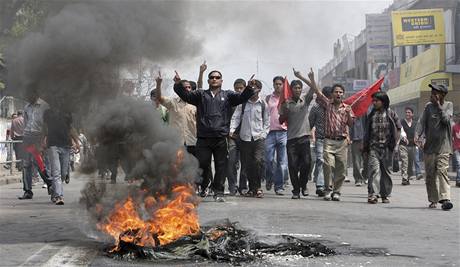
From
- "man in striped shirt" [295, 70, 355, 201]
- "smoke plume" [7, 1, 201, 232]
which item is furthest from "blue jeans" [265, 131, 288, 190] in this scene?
"smoke plume" [7, 1, 201, 232]

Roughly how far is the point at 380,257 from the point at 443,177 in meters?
4.56

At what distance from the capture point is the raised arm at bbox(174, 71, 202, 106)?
818 cm

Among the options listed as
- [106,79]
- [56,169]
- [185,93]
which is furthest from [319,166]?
[106,79]

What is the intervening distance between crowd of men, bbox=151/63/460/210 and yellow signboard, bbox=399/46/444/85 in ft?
57.8

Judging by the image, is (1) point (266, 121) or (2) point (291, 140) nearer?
(2) point (291, 140)

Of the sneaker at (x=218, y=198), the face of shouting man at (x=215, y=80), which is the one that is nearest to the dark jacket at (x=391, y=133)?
the sneaker at (x=218, y=198)

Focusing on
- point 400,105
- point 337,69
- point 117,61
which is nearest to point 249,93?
point 117,61

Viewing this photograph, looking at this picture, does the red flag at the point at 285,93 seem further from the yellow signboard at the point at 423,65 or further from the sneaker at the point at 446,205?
the yellow signboard at the point at 423,65

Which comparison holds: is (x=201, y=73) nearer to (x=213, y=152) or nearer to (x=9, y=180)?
(x=213, y=152)

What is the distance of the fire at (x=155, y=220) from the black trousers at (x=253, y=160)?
5.02 m

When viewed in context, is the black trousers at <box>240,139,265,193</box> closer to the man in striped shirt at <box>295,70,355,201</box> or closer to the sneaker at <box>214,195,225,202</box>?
the man in striped shirt at <box>295,70,355,201</box>

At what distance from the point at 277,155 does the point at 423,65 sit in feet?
69.1

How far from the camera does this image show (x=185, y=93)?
28.0 ft

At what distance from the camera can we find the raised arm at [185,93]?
26.8 ft
